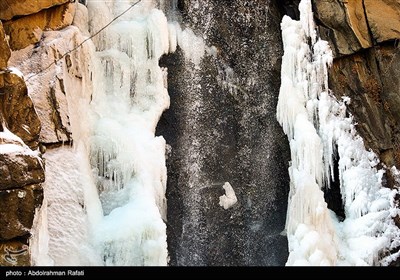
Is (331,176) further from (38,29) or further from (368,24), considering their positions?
(38,29)

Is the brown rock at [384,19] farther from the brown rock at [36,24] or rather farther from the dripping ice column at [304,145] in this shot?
the brown rock at [36,24]

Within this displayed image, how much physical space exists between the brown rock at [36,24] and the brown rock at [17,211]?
3027 mm

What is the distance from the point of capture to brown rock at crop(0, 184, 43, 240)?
25.6 feet

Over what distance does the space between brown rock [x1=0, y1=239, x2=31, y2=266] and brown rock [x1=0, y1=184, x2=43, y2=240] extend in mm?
88

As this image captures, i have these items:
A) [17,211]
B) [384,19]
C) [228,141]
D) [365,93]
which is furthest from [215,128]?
[17,211]

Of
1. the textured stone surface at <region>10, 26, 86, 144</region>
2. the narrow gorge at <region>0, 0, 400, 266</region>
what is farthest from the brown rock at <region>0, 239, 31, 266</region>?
the textured stone surface at <region>10, 26, 86, 144</region>

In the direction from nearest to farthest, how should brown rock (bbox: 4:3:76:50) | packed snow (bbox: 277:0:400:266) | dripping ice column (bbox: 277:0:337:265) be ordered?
dripping ice column (bbox: 277:0:337:265) → brown rock (bbox: 4:3:76:50) → packed snow (bbox: 277:0:400:266)

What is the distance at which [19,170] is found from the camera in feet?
26.0

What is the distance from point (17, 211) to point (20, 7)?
142 inches

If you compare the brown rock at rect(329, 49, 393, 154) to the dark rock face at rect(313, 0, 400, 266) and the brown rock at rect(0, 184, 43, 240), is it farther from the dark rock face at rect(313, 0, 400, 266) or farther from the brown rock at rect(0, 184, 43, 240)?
the brown rock at rect(0, 184, 43, 240)

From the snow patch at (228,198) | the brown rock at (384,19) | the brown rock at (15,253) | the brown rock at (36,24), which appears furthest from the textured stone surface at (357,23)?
the brown rock at (15,253)

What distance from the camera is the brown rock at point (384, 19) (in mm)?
11336

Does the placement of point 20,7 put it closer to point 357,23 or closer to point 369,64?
point 357,23

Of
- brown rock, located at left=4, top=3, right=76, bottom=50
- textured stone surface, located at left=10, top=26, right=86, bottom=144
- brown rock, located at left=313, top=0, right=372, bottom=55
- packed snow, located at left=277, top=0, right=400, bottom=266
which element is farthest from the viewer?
brown rock, located at left=313, top=0, right=372, bottom=55
